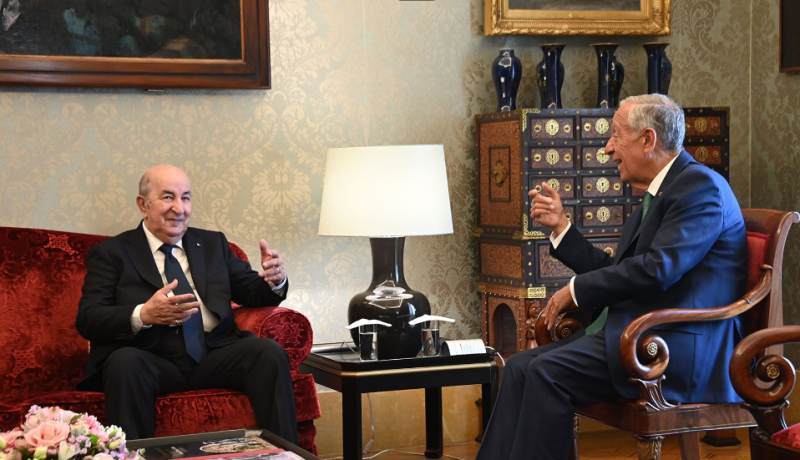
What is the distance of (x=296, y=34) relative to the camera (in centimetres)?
473

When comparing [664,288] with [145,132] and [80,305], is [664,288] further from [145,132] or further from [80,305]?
[145,132]

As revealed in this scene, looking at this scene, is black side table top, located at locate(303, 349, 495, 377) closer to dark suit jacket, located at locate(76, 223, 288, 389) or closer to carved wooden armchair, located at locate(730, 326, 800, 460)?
dark suit jacket, located at locate(76, 223, 288, 389)

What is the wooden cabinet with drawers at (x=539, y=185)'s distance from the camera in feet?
15.0

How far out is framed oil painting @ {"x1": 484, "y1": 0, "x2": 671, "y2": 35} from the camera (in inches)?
194

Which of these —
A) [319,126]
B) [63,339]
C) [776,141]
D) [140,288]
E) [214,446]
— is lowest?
[214,446]

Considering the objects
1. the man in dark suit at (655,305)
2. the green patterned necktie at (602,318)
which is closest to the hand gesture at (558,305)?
the man in dark suit at (655,305)

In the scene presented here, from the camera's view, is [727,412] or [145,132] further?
[145,132]

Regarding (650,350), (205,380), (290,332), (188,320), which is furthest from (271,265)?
(650,350)

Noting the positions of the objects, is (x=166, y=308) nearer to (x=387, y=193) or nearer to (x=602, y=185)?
(x=387, y=193)

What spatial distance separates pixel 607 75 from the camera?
16.0 ft

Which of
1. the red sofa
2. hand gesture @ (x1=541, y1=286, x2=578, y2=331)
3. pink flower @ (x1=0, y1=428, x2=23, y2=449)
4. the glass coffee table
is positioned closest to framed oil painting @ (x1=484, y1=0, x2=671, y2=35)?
hand gesture @ (x1=541, y1=286, x2=578, y2=331)

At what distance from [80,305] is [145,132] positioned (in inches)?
43.2

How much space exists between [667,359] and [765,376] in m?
0.38

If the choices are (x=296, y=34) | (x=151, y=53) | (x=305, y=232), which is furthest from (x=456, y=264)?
(x=151, y=53)
